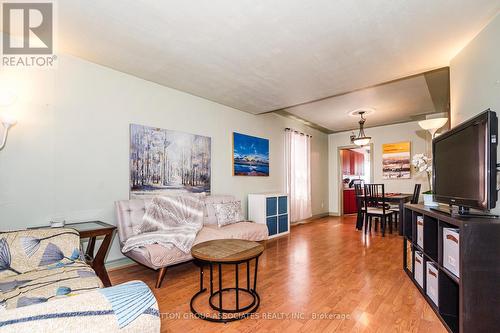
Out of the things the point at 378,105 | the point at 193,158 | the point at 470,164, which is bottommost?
the point at 470,164

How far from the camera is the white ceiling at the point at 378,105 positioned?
3794mm

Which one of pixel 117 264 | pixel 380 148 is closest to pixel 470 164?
pixel 117 264

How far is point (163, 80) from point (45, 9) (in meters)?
1.37

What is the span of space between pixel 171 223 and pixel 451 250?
269 centimetres

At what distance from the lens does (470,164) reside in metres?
1.78

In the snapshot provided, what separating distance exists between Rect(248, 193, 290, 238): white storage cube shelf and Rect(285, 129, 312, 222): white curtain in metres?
0.83

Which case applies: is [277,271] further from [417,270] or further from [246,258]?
[417,270]

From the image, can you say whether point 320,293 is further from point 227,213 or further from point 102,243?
point 102,243

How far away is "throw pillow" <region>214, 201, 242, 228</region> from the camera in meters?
3.53

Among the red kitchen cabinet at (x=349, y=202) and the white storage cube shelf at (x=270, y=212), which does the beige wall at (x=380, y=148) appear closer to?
the red kitchen cabinet at (x=349, y=202)

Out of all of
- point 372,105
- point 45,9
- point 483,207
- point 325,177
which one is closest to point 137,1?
point 45,9

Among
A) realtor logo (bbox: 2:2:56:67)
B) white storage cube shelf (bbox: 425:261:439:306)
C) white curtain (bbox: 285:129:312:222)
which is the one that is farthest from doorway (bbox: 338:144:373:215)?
realtor logo (bbox: 2:2:56:67)

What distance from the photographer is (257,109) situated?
447cm

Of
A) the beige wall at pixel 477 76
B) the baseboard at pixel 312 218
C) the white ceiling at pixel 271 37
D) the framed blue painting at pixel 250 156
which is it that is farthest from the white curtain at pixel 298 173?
the beige wall at pixel 477 76
